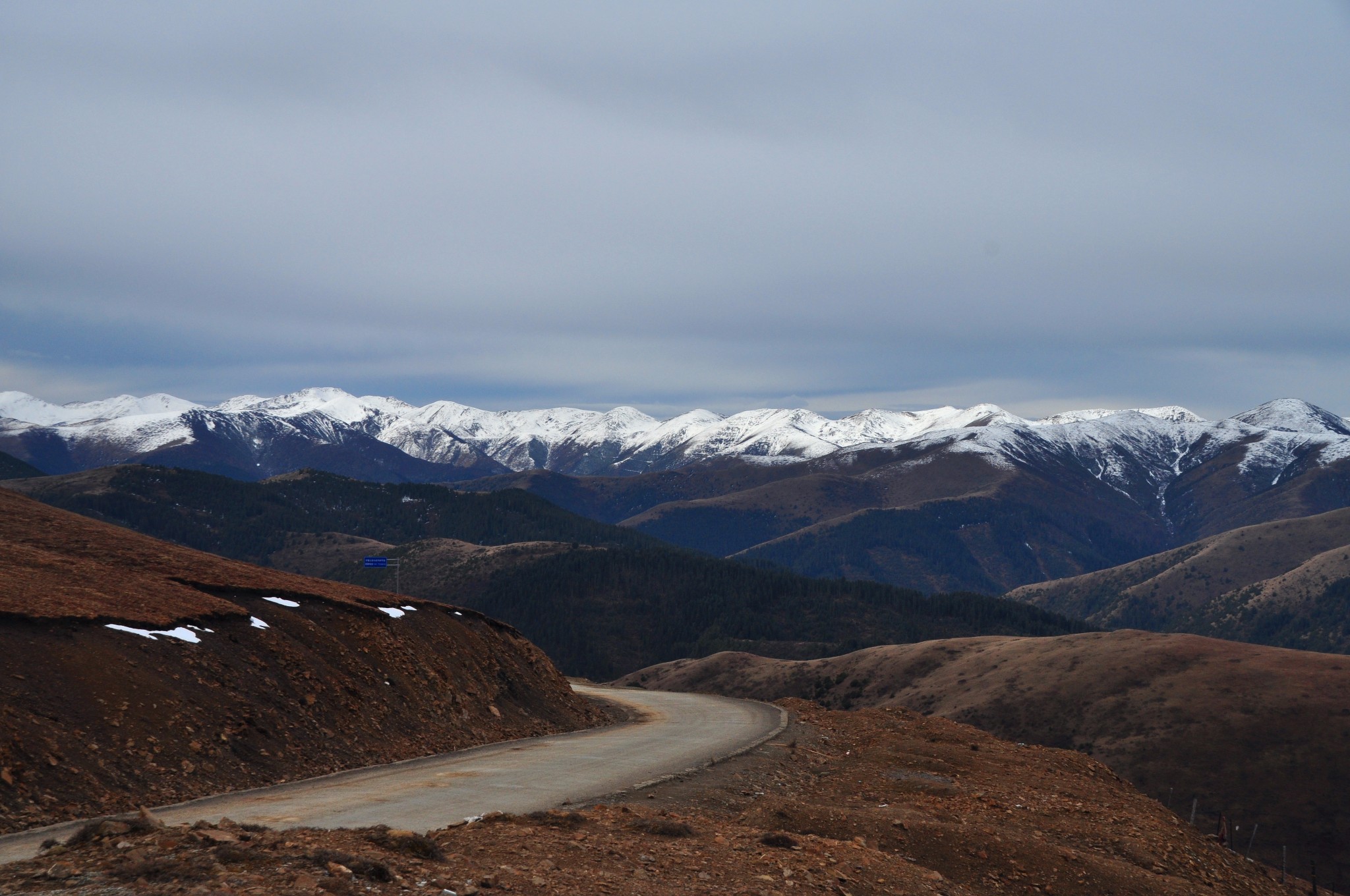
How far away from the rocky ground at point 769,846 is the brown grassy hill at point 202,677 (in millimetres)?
9364

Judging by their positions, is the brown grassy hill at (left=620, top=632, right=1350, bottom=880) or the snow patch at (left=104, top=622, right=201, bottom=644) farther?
the brown grassy hill at (left=620, top=632, right=1350, bottom=880)

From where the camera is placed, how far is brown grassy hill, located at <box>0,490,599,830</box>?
22.9 metres

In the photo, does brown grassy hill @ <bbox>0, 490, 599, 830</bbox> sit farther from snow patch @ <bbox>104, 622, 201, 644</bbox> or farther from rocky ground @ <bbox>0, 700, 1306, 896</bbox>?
rocky ground @ <bbox>0, 700, 1306, 896</bbox>

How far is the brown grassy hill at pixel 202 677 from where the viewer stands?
22.9 m

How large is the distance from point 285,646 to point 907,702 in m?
115

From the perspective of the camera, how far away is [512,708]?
1748 inches

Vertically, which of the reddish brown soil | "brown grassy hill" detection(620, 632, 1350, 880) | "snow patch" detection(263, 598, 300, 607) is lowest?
"brown grassy hill" detection(620, 632, 1350, 880)

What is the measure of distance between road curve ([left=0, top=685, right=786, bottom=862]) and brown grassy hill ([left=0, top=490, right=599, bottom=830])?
1348 mm

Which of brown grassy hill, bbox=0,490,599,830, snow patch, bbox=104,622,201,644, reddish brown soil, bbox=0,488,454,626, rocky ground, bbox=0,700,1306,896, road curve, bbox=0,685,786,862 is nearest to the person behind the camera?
rocky ground, bbox=0,700,1306,896

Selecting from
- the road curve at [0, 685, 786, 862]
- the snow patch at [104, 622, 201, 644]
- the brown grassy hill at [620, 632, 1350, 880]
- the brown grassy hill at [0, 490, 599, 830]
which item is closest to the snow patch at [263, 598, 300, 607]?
the brown grassy hill at [0, 490, 599, 830]

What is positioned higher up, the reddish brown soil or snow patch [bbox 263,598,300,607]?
the reddish brown soil

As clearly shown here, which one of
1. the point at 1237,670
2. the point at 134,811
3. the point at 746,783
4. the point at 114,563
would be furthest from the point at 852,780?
the point at 1237,670

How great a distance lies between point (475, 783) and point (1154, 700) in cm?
11695

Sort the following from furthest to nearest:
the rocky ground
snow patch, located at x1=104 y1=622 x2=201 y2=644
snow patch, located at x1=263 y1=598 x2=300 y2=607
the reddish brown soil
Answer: snow patch, located at x1=263 y1=598 x2=300 y2=607 → the reddish brown soil → snow patch, located at x1=104 y1=622 x2=201 y2=644 → the rocky ground
